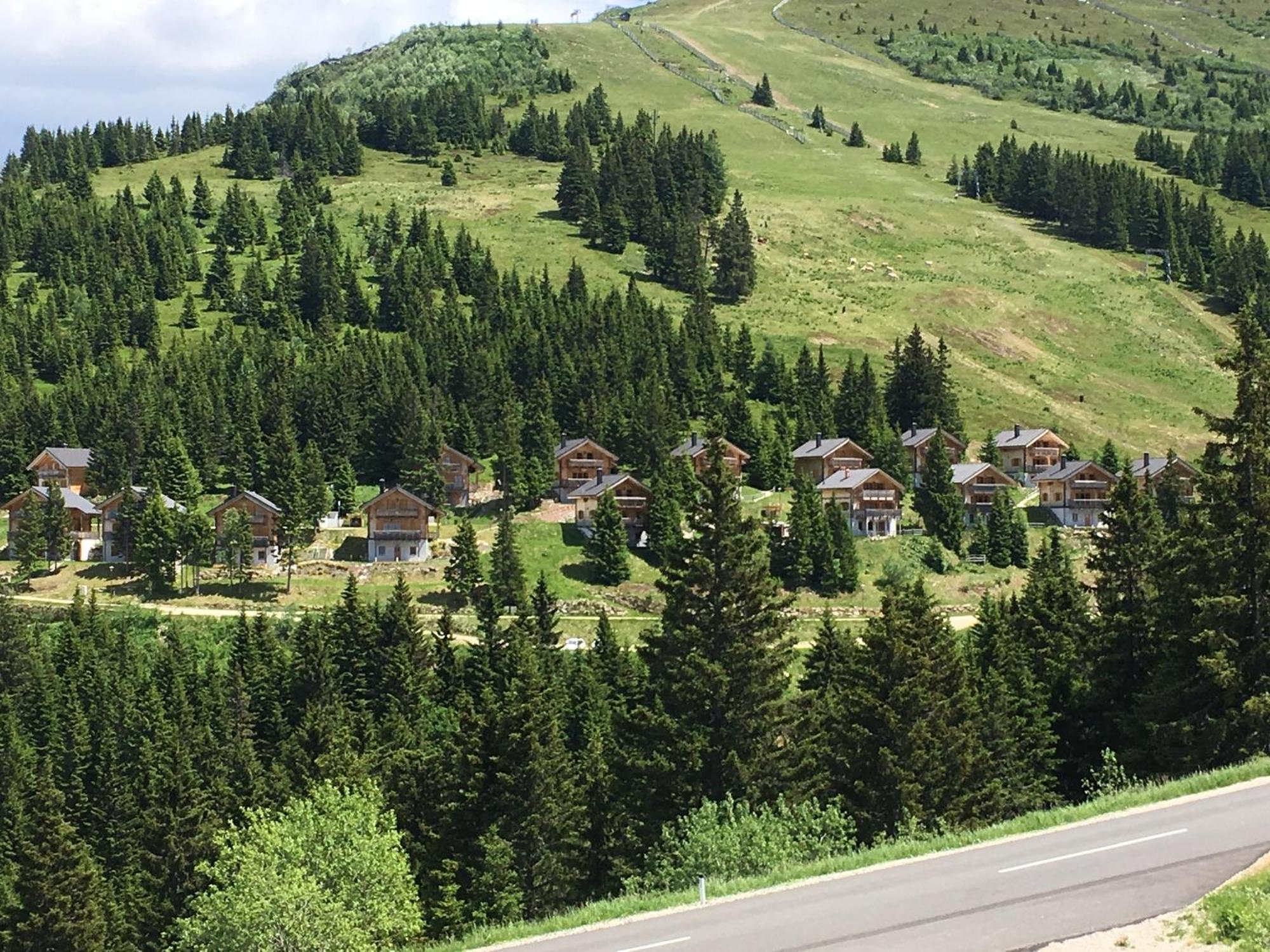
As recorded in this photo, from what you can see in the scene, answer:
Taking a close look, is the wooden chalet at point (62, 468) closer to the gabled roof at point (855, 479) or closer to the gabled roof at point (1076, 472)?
the gabled roof at point (855, 479)

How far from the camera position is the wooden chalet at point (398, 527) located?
10800cm

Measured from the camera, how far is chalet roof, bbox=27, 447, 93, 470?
120 m

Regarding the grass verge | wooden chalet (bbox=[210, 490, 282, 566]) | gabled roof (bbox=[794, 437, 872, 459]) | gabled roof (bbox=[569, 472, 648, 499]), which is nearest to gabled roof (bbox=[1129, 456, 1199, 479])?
gabled roof (bbox=[794, 437, 872, 459])

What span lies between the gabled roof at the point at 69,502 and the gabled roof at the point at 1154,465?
8684cm

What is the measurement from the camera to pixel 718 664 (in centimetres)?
4697

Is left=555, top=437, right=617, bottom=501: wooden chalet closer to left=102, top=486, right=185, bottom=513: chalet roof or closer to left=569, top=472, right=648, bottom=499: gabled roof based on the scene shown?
left=569, top=472, right=648, bottom=499: gabled roof

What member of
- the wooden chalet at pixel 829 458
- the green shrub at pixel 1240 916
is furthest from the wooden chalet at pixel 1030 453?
the green shrub at pixel 1240 916

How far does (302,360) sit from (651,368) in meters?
38.6

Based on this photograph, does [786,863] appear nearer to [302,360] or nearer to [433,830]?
[433,830]

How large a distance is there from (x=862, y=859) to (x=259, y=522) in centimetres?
8935

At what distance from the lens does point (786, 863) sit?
30.0 m

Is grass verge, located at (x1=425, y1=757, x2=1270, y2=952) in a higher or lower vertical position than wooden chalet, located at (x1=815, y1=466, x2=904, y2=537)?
higher

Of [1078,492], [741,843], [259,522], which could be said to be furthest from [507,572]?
[741,843]

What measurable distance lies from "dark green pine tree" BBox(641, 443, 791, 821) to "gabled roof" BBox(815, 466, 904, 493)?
6821cm
